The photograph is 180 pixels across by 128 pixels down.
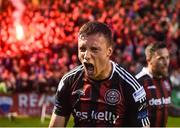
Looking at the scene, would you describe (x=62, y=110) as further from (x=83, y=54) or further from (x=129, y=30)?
(x=129, y=30)

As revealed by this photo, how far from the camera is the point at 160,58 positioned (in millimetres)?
7445

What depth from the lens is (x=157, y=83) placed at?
7.49 m

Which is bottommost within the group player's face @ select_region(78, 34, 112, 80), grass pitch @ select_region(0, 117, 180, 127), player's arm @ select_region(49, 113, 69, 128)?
grass pitch @ select_region(0, 117, 180, 127)

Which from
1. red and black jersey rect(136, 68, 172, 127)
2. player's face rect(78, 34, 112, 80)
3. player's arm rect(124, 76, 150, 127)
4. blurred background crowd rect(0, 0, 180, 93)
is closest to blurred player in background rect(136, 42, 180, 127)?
red and black jersey rect(136, 68, 172, 127)

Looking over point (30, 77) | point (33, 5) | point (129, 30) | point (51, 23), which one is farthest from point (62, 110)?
point (33, 5)

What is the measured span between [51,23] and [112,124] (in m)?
21.0

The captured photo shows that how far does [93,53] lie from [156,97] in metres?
3.04

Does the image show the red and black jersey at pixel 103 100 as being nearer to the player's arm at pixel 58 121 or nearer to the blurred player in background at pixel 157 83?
the player's arm at pixel 58 121

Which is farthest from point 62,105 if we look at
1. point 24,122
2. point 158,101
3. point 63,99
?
point 24,122

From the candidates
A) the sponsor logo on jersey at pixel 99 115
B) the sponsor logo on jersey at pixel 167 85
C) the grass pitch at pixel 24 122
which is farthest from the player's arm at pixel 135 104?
the grass pitch at pixel 24 122

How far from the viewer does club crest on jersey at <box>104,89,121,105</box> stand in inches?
180

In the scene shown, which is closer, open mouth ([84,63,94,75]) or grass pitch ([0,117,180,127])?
open mouth ([84,63,94,75])

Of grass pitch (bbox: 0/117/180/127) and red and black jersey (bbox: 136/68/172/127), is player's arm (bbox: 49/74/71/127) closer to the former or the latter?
red and black jersey (bbox: 136/68/172/127)

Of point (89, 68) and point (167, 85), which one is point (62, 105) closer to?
point (89, 68)
